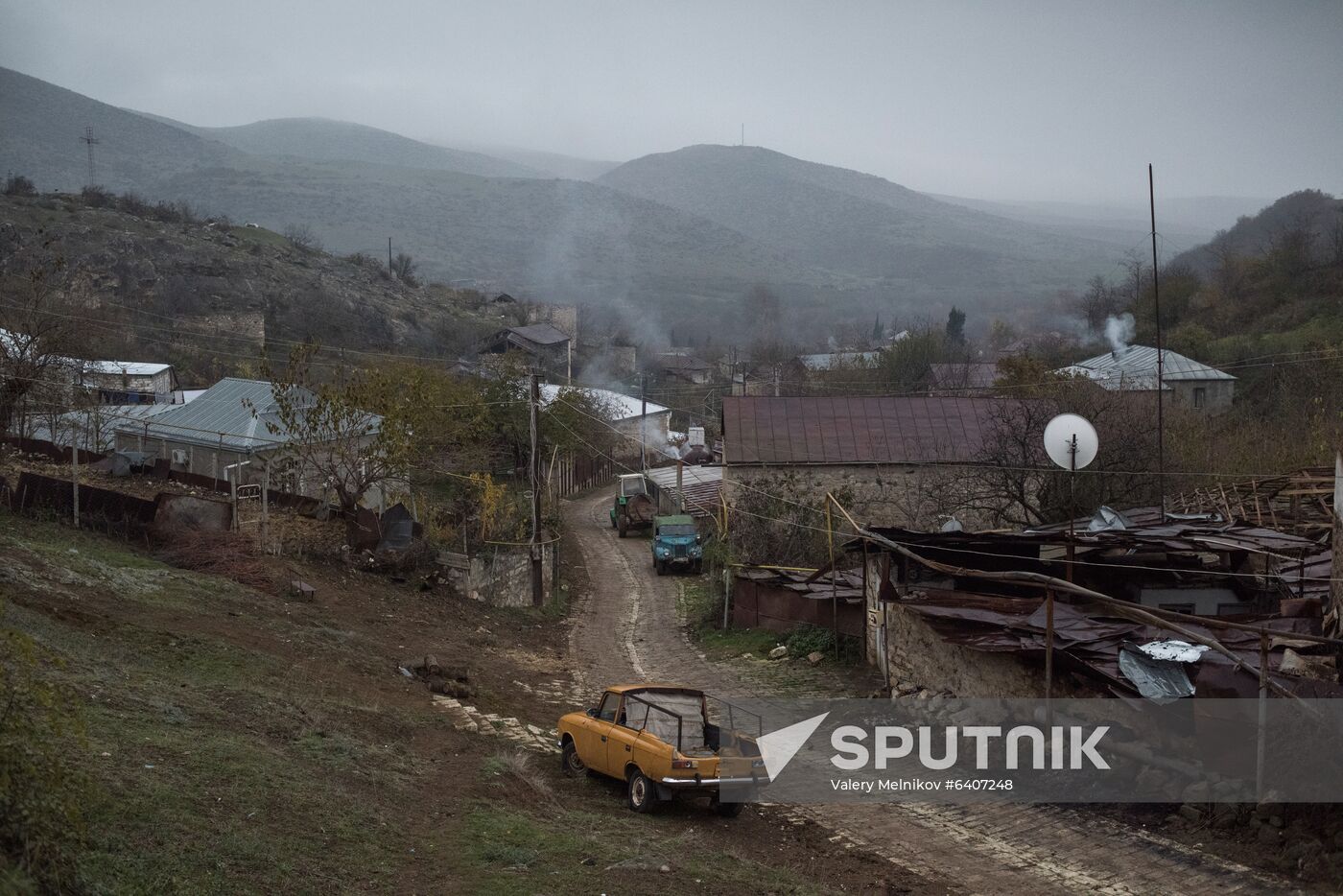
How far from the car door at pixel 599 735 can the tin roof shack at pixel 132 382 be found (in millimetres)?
28298

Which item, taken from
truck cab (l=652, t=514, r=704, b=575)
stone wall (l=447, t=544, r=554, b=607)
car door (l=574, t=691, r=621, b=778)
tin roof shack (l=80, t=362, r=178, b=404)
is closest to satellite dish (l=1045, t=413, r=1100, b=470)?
car door (l=574, t=691, r=621, b=778)

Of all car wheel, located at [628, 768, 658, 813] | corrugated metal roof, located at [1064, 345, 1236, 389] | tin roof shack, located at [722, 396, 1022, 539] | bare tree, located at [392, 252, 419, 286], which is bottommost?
car wheel, located at [628, 768, 658, 813]

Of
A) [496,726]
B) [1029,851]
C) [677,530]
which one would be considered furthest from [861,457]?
[1029,851]

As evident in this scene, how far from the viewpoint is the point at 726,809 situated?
11.4 m

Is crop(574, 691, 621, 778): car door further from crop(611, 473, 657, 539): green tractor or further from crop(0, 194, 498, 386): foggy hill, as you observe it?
crop(0, 194, 498, 386): foggy hill

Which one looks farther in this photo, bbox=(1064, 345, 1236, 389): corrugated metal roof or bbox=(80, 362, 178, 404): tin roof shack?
bbox=(1064, 345, 1236, 389): corrugated metal roof

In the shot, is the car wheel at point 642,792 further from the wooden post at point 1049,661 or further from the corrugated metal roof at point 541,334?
the corrugated metal roof at point 541,334

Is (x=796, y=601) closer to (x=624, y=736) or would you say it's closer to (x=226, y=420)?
(x=624, y=736)

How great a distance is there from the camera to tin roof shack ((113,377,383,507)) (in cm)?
2601

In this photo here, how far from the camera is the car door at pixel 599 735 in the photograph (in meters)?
12.1

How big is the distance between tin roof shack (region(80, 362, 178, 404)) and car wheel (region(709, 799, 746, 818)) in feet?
99.0

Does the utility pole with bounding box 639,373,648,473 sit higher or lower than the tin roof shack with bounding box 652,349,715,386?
lower

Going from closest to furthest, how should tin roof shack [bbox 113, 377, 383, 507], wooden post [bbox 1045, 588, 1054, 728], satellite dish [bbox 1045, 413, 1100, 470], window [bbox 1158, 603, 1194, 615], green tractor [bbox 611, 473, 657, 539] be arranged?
1. wooden post [bbox 1045, 588, 1054, 728]
2. satellite dish [bbox 1045, 413, 1100, 470]
3. window [bbox 1158, 603, 1194, 615]
4. tin roof shack [bbox 113, 377, 383, 507]
5. green tractor [bbox 611, 473, 657, 539]

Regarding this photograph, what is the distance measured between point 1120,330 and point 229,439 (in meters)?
58.9
